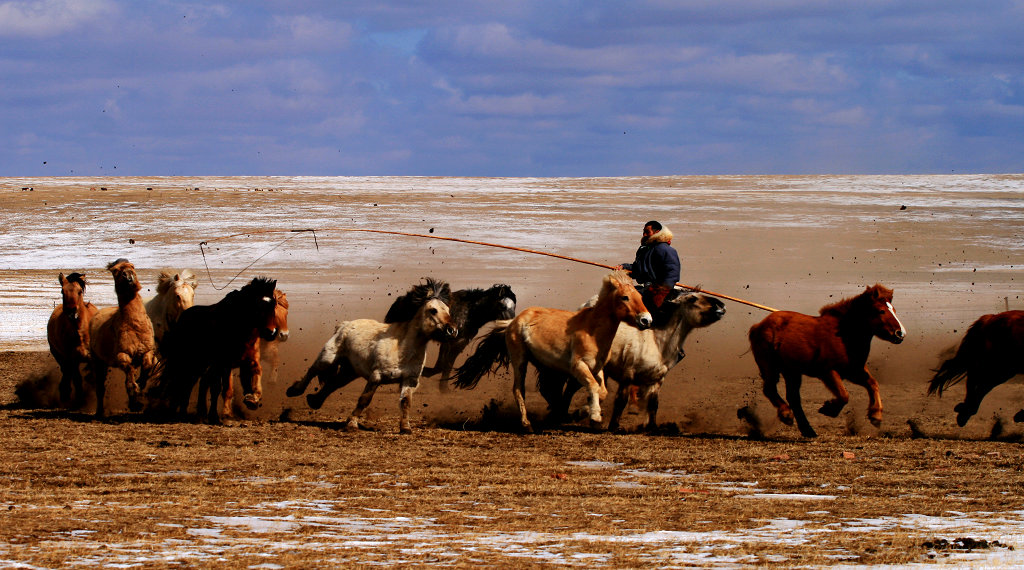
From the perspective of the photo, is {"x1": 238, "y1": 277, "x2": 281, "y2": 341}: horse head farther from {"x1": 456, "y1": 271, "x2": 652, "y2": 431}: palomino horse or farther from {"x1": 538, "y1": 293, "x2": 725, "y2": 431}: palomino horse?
{"x1": 538, "y1": 293, "x2": 725, "y2": 431}: palomino horse

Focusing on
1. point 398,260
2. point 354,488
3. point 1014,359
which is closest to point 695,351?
point 1014,359

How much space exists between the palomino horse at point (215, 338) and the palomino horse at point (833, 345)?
518 cm

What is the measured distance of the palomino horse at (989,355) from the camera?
12812 mm

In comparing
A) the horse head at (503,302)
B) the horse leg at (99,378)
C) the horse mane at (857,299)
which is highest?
the horse mane at (857,299)

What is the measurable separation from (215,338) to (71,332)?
2021mm

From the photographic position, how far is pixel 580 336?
13.0 metres

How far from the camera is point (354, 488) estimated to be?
30.1 feet

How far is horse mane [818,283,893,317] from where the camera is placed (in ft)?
41.5

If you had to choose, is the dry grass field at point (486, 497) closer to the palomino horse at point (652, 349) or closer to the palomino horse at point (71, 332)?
the palomino horse at point (652, 349)

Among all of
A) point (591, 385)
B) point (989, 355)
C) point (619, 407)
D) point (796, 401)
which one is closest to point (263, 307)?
point (591, 385)

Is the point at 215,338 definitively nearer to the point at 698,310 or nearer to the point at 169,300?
the point at 169,300

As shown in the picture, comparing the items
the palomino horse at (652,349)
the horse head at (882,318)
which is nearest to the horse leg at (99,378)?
the palomino horse at (652,349)

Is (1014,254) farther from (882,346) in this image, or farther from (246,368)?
(246,368)

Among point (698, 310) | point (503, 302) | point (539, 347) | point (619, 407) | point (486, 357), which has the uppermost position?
point (698, 310)
